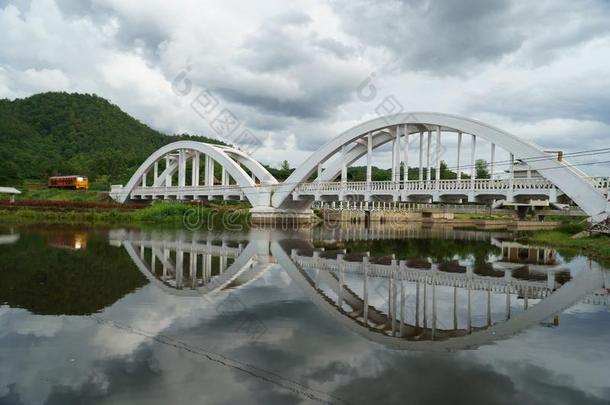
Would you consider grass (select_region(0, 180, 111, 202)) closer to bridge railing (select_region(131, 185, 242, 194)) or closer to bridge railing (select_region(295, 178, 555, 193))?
bridge railing (select_region(131, 185, 242, 194))

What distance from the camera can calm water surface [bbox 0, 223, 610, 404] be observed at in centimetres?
463

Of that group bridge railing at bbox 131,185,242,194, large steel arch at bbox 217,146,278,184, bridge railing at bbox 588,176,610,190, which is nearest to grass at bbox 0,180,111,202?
bridge railing at bbox 131,185,242,194

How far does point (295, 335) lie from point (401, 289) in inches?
175

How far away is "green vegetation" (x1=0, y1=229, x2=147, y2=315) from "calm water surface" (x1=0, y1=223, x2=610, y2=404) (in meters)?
0.04

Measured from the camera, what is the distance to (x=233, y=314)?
7.65 meters

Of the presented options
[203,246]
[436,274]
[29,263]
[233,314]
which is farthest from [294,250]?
[233,314]

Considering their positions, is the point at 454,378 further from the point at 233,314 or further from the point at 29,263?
the point at 29,263

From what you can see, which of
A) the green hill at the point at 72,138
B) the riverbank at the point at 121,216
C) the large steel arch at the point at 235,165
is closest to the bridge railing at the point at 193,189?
the large steel arch at the point at 235,165

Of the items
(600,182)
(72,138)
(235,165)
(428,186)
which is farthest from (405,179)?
(72,138)

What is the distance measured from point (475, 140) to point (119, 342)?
24332 millimetres

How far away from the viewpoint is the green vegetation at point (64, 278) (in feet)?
26.1

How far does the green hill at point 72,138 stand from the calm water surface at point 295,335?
199 feet

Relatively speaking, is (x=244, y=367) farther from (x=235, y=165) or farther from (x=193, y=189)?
(x=193, y=189)

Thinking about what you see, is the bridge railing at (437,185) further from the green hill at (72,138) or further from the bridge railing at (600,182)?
the green hill at (72,138)
